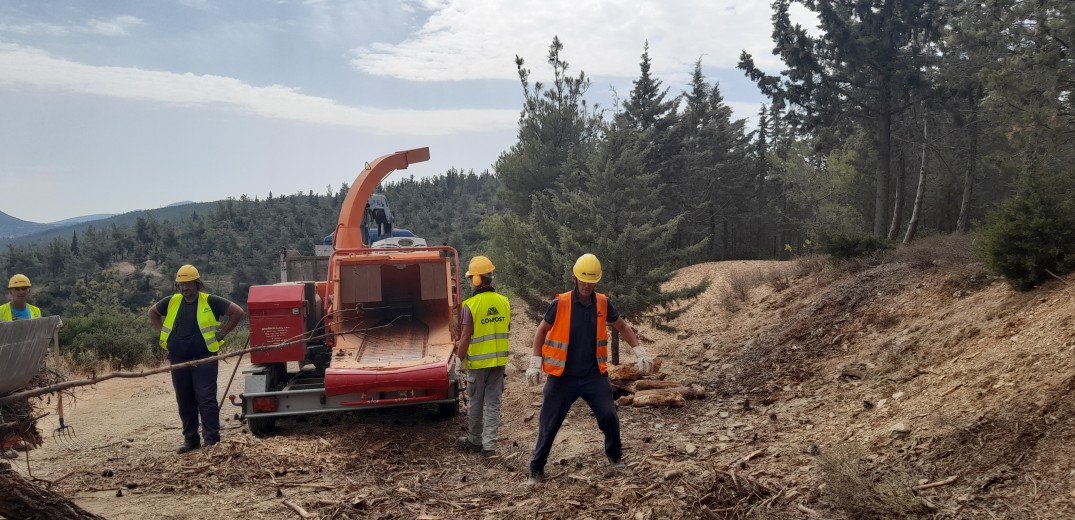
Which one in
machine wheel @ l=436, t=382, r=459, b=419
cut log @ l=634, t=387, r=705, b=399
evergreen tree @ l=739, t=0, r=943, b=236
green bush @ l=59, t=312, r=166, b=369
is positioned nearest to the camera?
machine wheel @ l=436, t=382, r=459, b=419

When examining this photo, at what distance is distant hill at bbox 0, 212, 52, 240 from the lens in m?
128

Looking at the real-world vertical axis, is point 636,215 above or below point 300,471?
above

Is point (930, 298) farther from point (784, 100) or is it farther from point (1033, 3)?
point (784, 100)

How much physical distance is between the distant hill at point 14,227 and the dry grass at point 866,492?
14876 cm

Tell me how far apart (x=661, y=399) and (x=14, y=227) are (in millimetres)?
160625

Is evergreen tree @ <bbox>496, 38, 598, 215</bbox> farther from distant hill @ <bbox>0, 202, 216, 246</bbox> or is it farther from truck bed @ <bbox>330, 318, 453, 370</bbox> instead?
distant hill @ <bbox>0, 202, 216, 246</bbox>

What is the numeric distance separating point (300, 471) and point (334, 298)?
9.63 feet

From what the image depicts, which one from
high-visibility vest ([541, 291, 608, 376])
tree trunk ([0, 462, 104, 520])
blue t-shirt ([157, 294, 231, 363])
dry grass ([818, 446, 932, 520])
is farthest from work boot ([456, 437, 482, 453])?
tree trunk ([0, 462, 104, 520])

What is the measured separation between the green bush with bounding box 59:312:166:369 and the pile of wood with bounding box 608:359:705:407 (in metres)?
11.8

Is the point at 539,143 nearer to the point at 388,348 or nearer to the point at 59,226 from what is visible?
the point at 388,348

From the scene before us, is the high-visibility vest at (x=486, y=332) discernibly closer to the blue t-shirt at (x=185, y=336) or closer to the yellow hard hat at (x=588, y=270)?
the yellow hard hat at (x=588, y=270)

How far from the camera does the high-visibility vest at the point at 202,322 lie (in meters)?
7.20

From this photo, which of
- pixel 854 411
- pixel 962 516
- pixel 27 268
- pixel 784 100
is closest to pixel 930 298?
pixel 854 411

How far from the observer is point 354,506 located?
201 inches
